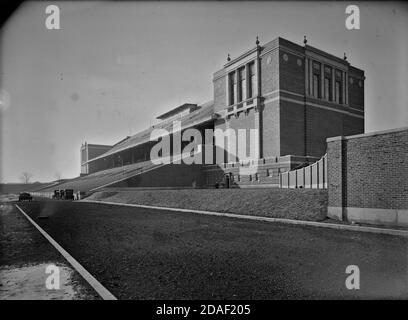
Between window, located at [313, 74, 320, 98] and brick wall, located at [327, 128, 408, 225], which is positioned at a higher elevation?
window, located at [313, 74, 320, 98]

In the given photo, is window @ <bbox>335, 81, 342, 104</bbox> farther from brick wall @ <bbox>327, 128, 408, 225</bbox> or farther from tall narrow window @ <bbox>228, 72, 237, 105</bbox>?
brick wall @ <bbox>327, 128, 408, 225</bbox>

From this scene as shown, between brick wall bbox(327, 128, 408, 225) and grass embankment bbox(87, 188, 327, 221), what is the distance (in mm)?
1292

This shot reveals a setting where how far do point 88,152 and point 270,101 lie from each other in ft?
270

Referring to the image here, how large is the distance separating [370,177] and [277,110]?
69.1ft

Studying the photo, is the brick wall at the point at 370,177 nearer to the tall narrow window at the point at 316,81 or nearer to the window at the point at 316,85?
the window at the point at 316,85

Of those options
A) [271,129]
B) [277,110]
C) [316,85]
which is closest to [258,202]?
[271,129]

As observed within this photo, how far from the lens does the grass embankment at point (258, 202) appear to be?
44.7ft

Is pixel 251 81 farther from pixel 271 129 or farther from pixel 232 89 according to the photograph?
pixel 271 129

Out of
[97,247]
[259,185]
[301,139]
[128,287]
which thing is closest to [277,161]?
[259,185]

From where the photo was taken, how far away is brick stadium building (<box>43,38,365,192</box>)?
31297 mm

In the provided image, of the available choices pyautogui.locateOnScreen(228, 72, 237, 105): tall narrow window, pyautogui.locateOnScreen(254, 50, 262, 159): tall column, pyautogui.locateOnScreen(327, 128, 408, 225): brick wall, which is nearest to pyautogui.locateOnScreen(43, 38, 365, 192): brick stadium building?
pyautogui.locateOnScreen(228, 72, 237, 105): tall narrow window

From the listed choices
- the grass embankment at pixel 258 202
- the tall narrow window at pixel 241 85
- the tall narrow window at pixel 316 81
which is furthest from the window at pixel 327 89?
the grass embankment at pixel 258 202

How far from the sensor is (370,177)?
11.3m
